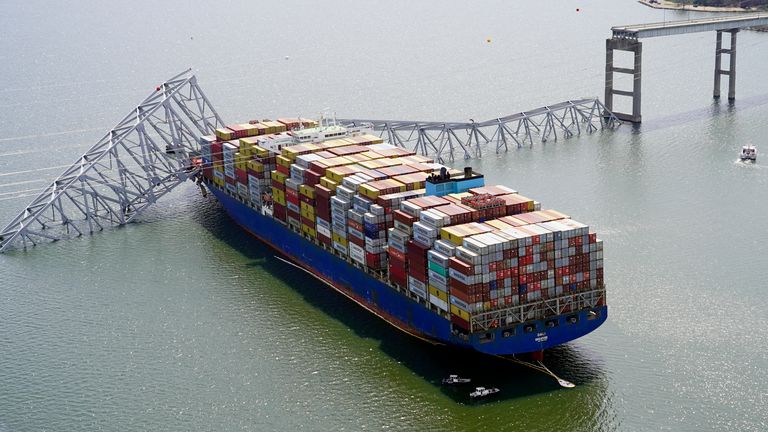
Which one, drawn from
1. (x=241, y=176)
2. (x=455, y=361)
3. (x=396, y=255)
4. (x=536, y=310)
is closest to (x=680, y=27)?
(x=241, y=176)

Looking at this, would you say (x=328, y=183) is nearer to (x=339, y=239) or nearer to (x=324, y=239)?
(x=324, y=239)

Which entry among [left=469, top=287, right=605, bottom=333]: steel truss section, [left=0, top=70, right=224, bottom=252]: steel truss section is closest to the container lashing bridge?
[left=0, top=70, right=224, bottom=252]: steel truss section


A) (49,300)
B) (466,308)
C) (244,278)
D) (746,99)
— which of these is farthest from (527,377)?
(746,99)

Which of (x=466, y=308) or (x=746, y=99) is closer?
(x=466, y=308)

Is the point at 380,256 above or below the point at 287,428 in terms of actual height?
above

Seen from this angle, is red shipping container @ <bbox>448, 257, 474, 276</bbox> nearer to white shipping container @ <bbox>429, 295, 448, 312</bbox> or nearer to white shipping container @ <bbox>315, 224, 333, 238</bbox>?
white shipping container @ <bbox>429, 295, 448, 312</bbox>

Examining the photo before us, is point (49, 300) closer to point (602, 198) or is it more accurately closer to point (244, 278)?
point (244, 278)

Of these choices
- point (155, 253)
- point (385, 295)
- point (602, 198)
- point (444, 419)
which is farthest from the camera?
point (602, 198)

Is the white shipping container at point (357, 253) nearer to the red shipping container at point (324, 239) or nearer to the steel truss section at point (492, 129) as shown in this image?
the red shipping container at point (324, 239)

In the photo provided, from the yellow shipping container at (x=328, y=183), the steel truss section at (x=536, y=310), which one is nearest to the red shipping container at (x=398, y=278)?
the steel truss section at (x=536, y=310)
